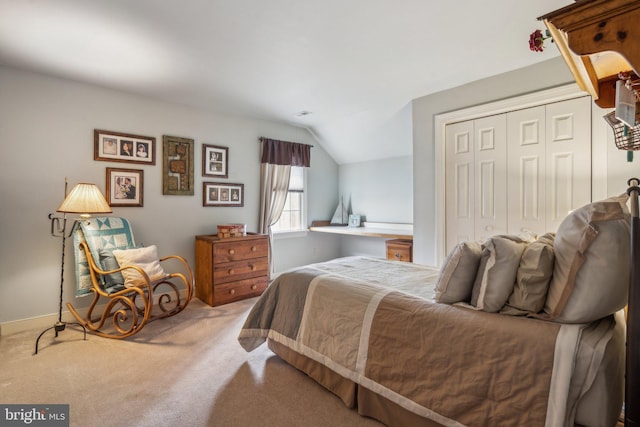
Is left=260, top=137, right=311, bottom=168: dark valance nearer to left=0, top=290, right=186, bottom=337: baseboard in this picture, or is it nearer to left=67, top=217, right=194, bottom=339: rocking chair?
left=67, top=217, right=194, bottom=339: rocking chair

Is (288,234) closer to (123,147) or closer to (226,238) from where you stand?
(226,238)

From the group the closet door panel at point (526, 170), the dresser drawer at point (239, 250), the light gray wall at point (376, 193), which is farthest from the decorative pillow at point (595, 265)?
the light gray wall at point (376, 193)

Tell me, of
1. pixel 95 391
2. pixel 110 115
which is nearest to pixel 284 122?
pixel 110 115

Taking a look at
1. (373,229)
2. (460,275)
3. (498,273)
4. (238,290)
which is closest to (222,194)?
(238,290)

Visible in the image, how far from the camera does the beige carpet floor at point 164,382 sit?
1.78 m

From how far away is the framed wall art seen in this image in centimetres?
386

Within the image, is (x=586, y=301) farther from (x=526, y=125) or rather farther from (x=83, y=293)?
(x=83, y=293)

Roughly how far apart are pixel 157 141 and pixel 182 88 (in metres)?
0.79

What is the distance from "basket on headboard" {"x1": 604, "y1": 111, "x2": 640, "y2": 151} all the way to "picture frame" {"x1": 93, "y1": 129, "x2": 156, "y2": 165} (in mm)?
4136

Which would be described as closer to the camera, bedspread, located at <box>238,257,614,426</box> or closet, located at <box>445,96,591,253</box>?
bedspread, located at <box>238,257,614,426</box>

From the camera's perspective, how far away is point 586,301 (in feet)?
4.00

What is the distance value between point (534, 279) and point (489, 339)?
0.33 metres

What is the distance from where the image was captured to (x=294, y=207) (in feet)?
17.8

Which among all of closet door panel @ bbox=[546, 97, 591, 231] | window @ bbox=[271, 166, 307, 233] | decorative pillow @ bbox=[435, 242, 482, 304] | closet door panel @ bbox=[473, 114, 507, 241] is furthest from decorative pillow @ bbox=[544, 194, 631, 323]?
window @ bbox=[271, 166, 307, 233]
